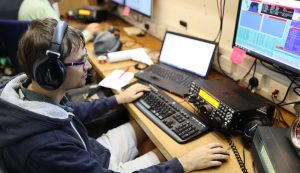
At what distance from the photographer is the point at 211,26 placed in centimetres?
163

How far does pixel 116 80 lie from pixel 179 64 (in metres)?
0.39

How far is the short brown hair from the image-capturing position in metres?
0.81

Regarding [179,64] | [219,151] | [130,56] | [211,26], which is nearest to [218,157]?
[219,151]

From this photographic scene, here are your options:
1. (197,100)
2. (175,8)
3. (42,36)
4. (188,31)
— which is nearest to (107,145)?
(197,100)

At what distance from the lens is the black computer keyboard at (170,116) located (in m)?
1.05

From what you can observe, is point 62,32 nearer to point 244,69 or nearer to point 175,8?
point 244,69

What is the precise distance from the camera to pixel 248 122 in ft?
3.24

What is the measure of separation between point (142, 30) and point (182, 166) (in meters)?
1.66

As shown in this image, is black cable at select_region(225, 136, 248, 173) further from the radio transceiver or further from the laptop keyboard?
the laptop keyboard

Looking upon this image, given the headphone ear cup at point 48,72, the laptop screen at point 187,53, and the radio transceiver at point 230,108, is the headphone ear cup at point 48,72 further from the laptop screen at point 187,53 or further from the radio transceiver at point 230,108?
the laptop screen at point 187,53

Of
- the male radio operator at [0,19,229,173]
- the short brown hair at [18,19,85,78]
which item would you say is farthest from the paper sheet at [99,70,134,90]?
the short brown hair at [18,19,85,78]

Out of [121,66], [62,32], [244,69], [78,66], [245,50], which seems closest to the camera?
[62,32]

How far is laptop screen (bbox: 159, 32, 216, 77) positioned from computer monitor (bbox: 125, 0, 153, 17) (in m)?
0.47

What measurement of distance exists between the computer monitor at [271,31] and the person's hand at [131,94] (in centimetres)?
54
